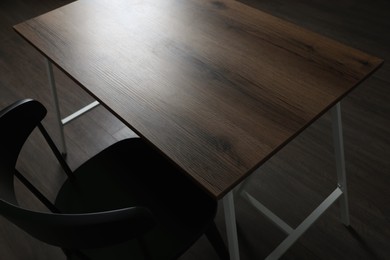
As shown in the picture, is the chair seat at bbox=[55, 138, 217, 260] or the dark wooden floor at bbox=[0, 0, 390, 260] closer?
the chair seat at bbox=[55, 138, 217, 260]

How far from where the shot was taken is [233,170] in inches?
30.8

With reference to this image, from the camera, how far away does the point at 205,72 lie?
1.04 m

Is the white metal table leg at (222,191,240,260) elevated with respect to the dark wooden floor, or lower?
elevated

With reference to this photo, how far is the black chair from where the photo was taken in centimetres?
69

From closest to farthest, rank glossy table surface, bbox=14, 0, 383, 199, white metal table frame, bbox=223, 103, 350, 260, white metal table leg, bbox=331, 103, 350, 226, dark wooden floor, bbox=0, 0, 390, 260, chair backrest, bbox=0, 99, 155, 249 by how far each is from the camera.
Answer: chair backrest, bbox=0, 99, 155, 249
glossy table surface, bbox=14, 0, 383, 199
white metal table frame, bbox=223, 103, 350, 260
white metal table leg, bbox=331, 103, 350, 226
dark wooden floor, bbox=0, 0, 390, 260

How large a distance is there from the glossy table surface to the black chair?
19 centimetres

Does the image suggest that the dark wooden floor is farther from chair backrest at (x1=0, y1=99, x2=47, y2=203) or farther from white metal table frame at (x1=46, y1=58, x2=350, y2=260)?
chair backrest at (x1=0, y1=99, x2=47, y2=203)

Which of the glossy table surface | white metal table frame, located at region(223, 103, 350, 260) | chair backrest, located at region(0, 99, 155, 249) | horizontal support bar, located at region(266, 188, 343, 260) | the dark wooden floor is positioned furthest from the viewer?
the dark wooden floor

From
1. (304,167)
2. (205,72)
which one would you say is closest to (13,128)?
(205,72)

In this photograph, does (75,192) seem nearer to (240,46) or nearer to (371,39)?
(240,46)

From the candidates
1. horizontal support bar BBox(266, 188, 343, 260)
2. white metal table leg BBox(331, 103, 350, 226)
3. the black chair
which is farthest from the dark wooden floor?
the black chair

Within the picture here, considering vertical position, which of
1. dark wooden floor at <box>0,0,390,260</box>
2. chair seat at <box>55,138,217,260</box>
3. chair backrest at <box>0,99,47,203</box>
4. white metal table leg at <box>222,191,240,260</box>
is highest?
chair backrest at <box>0,99,47,203</box>

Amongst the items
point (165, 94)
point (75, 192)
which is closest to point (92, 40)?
point (165, 94)

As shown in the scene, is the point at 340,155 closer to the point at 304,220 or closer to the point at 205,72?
the point at 304,220
